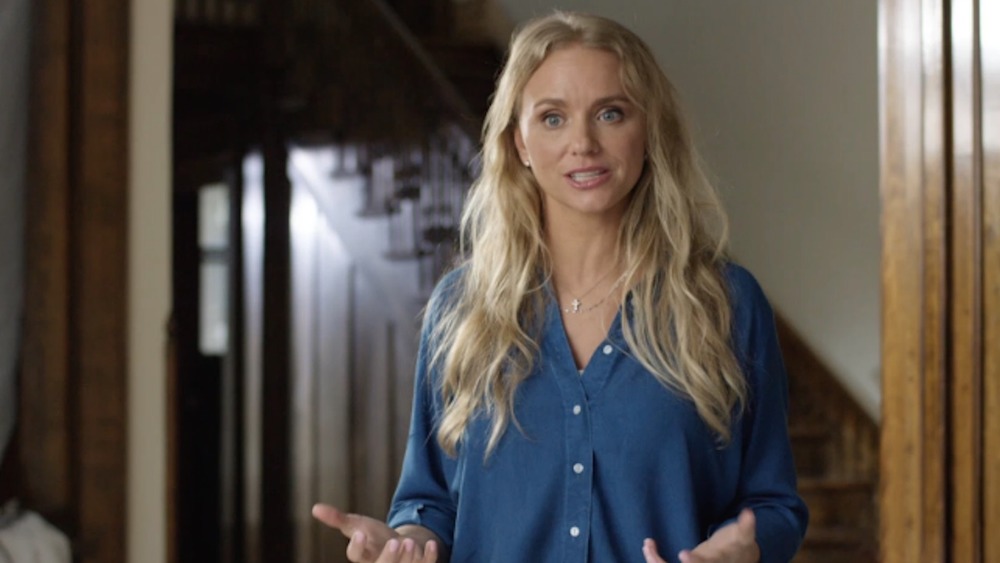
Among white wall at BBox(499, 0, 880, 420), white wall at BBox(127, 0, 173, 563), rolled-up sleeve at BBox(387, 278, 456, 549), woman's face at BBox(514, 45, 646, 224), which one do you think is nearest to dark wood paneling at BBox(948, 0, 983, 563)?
woman's face at BBox(514, 45, 646, 224)

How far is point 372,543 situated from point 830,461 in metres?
4.31

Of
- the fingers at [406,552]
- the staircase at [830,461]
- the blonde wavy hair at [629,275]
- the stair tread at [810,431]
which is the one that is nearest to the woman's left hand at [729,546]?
the blonde wavy hair at [629,275]

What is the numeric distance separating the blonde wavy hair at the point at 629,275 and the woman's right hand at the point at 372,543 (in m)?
0.17

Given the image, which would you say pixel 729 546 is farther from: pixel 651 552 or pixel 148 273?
pixel 148 273

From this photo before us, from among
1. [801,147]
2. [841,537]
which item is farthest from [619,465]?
[801,147]

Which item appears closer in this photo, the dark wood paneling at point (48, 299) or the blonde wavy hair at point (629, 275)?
the blonde wavy hair at point (629, 275)

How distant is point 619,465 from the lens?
150 cm

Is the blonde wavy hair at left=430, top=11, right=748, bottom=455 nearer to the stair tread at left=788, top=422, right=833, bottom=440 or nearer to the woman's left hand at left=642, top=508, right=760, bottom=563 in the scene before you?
the woman's left hand at left=642, top=508, right=760, bottom=563

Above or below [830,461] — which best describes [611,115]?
above

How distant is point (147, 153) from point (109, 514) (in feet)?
2.87

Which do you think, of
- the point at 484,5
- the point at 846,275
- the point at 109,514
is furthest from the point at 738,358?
the point at 484,5

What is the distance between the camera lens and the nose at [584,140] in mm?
1521

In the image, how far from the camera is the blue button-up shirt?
1494 millimetres

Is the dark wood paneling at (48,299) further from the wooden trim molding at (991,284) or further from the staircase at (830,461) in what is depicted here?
the staircase at (830,461)
